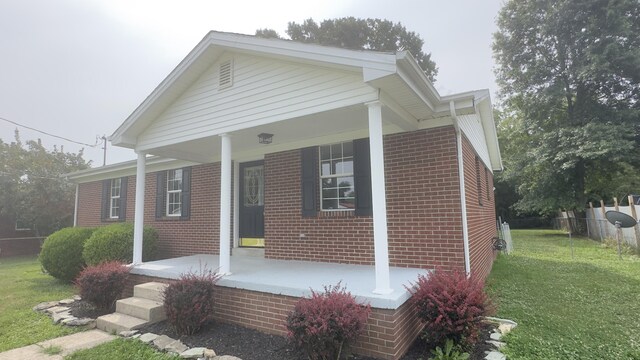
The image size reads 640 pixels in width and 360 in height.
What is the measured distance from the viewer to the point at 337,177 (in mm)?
6207

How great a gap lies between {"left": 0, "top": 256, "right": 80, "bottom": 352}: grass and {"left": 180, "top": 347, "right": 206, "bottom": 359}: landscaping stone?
86.2 inches

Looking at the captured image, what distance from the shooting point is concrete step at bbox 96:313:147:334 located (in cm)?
458

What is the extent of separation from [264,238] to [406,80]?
15.3 ft

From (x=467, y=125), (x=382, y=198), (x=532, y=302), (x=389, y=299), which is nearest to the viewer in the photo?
(x=389, y=299)

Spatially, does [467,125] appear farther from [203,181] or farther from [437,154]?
[203,181]

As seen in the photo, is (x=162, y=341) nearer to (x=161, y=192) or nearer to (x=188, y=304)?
(x=188, y=304)

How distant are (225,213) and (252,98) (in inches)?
74.1

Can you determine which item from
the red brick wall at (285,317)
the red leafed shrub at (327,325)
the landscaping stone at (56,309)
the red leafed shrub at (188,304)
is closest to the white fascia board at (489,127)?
the red brick wall at (285,317)

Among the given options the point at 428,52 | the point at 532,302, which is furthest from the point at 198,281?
the point at 428,52

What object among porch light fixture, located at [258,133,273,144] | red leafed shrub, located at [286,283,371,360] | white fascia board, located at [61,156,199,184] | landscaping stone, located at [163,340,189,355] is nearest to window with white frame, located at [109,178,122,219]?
white fascia board, located at [61,156,199,184]

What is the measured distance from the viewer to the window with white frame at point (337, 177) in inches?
240

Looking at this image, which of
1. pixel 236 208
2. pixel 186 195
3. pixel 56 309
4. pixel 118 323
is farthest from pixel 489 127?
pixel 56 309

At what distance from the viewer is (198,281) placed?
4605 millimetres

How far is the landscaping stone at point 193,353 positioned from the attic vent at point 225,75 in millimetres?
3952
